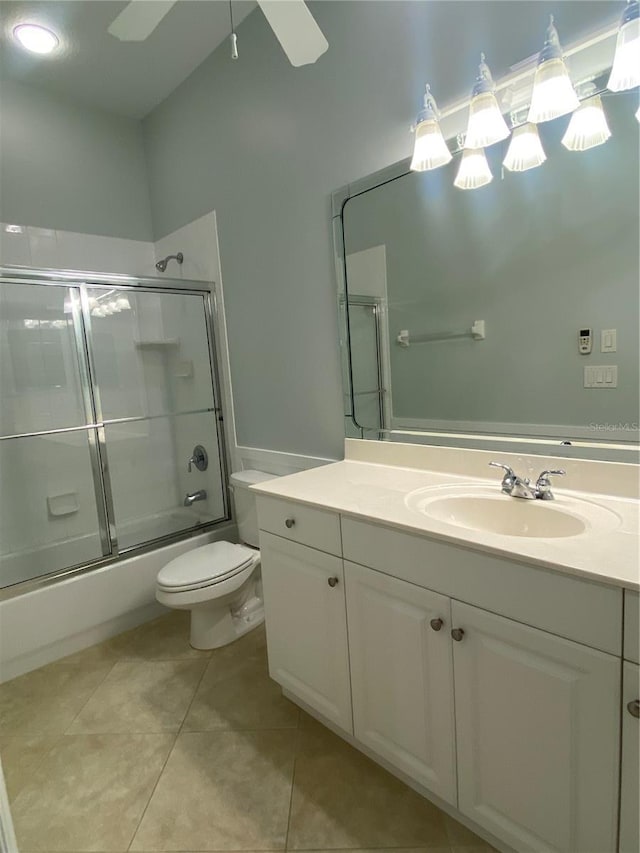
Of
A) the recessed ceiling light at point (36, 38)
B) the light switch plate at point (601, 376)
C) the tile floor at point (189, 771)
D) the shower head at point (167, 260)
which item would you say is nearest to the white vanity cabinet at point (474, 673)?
the tile floor at point (189, 771)

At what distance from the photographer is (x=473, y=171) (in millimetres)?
1470

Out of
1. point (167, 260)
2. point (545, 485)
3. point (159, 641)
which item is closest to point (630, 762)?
point (545, 485)

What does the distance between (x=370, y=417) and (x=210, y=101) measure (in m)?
1.87

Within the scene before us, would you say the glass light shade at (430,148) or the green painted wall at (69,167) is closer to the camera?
the glass light shade at (430,148)

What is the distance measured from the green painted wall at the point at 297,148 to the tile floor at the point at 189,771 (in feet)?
3.56

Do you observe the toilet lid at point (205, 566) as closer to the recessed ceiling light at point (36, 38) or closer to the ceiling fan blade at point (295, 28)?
the ceiling fan blade at point (295, 28)

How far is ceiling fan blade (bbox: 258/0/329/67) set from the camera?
1.12m

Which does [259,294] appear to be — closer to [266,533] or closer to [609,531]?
[266,533]

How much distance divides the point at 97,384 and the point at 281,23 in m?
1.81

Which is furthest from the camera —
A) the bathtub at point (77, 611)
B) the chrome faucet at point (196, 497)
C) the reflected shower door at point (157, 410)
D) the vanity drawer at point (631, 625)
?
the chrome faucet at point (196, 497)

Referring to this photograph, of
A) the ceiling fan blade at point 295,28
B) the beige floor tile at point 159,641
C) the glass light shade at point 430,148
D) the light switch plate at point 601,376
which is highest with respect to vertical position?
the ceiling fan blade at point 295,28

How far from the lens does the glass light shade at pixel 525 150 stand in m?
1.32

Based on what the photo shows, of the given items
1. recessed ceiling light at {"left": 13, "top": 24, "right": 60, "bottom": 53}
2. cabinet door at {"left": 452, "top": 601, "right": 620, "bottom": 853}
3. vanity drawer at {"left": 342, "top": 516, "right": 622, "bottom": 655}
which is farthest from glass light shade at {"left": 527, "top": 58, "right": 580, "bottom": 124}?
recessed ceiling light at {"left": 13, "top": 24, "right": 60, "bottom": 53}

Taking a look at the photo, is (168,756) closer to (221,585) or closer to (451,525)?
(221,585)
